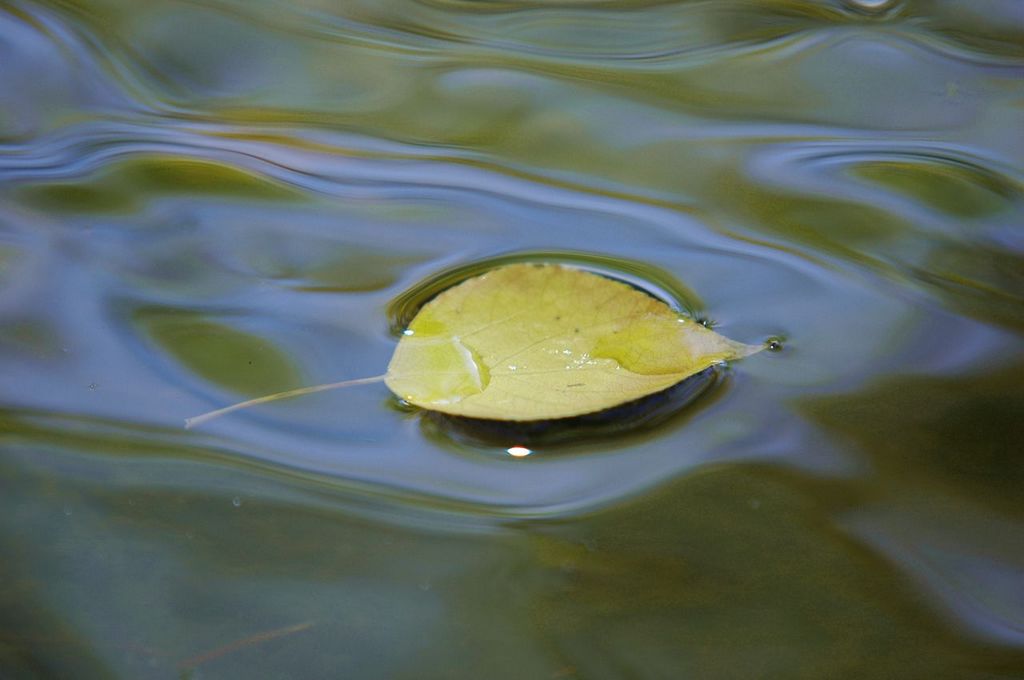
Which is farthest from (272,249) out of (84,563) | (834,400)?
(834,400)

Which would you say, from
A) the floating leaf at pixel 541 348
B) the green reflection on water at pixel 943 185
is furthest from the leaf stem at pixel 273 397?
the green reflection on water at pixel 943 185

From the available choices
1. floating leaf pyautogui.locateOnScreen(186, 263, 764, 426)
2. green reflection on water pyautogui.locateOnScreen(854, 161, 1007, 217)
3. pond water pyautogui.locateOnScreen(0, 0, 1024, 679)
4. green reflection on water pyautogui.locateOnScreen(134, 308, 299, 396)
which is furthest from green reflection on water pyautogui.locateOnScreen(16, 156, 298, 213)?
green reflection on water pyautogui.locateOnScreen(854, 161, 1007, 217)

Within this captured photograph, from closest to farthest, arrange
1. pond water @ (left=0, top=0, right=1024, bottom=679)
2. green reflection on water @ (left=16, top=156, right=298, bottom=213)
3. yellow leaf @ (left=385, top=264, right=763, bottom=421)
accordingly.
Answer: pond water @ (left=0, top=0, right=1024, bottom=679)
yellow leaf @ (left=385, top=264, right=763, bottom=421)
green reflection on water @ (left=16, top=156, right=298, bottom=213)

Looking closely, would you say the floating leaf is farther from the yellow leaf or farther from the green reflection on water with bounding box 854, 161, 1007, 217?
the green reflection on water with bounding box 854, 161, 1007, 217

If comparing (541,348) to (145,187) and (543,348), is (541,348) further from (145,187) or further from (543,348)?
(145,187)

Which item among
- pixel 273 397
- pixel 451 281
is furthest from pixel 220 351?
pixel 451 281

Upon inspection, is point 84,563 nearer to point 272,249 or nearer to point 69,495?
point 69,495

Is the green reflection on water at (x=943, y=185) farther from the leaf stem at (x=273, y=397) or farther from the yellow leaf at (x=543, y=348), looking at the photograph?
the leaf stem at (x=273, y=397)
